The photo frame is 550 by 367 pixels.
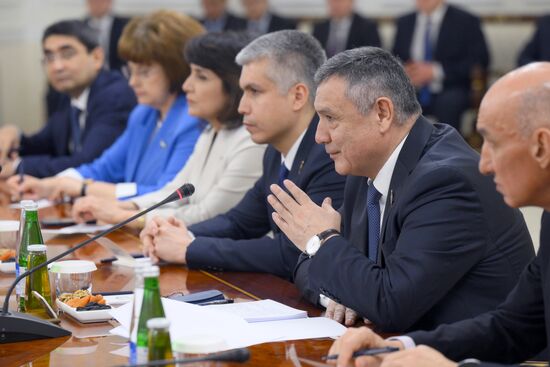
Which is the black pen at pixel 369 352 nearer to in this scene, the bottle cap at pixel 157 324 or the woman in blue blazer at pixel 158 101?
the bottle cap at pixel 157 324

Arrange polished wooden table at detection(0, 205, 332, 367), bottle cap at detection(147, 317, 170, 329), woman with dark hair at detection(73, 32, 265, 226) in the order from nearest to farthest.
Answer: bottle cap at detection(147, 317, 170, 329) < polished wooden table at detection(0, 205, 332, 367) < woman with dark hair at detection(73, 32, 265, 226)

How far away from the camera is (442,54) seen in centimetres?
672

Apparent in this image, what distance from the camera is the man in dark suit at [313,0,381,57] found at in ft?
23.3

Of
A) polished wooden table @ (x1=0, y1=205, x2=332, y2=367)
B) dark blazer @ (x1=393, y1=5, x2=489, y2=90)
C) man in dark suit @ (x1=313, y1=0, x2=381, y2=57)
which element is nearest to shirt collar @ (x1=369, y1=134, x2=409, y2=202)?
polished wooden table @ (x1=0, y1=205, x2=332, y2=367)

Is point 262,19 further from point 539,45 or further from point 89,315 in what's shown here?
point 89,315

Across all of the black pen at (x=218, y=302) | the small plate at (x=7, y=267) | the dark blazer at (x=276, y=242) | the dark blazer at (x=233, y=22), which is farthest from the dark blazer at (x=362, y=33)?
the black pen at (x=218, y=302)

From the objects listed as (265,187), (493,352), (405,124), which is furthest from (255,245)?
(493,352)

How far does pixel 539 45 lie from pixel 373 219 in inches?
176

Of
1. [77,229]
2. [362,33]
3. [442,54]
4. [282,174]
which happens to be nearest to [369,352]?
[282,174]

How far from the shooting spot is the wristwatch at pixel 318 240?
220cm

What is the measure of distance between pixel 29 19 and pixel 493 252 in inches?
267

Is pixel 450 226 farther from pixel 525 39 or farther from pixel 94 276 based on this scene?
pixel 525 39

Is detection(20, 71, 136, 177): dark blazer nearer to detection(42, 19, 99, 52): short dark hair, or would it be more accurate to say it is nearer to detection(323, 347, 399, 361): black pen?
detection(42, 19, 99, 52): short dark hair

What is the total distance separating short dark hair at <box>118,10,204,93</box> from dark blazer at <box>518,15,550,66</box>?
10.1 feet
